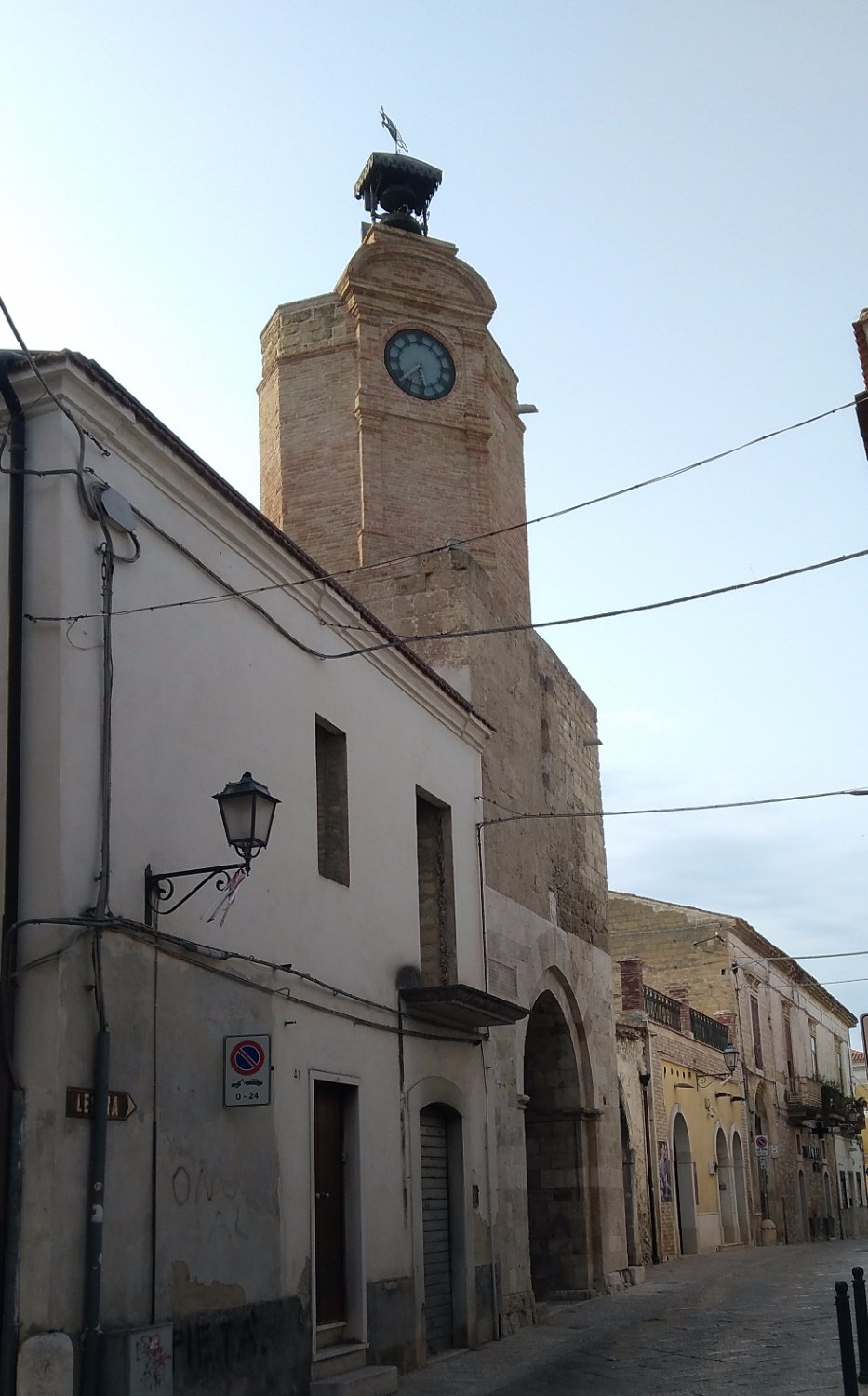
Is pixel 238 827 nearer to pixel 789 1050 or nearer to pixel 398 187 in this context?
pixel 398 187

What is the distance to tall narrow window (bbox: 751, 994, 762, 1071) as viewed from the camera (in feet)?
121

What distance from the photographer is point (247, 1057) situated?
341 inches

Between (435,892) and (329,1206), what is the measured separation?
3.80m

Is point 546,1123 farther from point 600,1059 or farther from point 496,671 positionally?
point 496,671

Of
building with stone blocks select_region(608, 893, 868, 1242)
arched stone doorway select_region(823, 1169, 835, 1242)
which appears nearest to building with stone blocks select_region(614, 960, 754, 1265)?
building with stone blocks select_region(608, 893, 868, 1242)

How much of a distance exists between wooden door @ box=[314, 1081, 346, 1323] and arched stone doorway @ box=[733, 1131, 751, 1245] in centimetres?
2428

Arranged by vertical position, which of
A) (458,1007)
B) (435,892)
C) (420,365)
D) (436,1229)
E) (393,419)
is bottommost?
(436,1229)

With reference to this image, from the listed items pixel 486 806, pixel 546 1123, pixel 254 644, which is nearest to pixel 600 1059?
pixel 546 1123

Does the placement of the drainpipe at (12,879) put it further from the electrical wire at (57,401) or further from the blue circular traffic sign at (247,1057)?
the blue circular traffic sign at (247,1057)

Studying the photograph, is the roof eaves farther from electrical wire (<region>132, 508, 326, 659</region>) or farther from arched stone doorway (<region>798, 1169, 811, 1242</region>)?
arched stone doorway (<region>798, 1169, 811, 1242</region>)

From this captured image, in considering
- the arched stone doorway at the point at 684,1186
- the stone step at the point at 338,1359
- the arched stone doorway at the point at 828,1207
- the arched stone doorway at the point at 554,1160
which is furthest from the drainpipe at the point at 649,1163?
the arched stone doorway at the point at 828,1207

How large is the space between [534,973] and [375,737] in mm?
4835

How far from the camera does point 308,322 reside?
19516 mm

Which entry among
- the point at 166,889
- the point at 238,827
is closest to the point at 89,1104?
the point at 166,889
